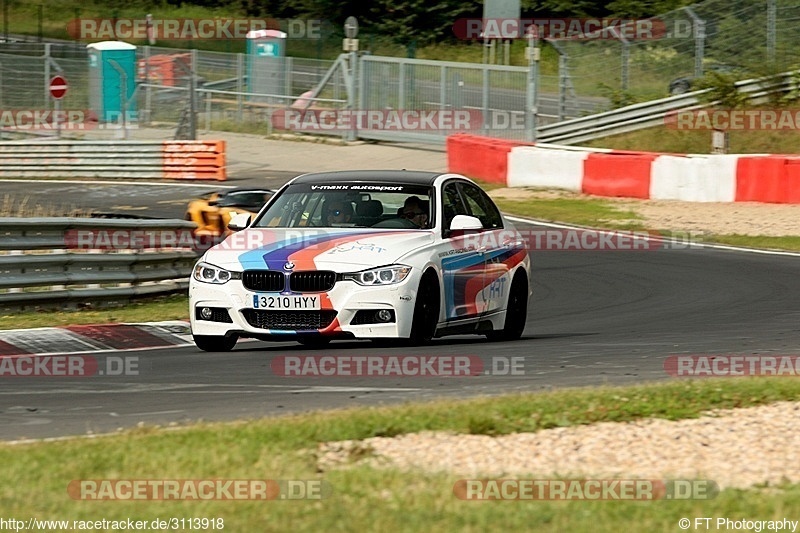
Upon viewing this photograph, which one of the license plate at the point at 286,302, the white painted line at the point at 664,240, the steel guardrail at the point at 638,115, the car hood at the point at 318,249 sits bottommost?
the white painted line at the point at 664,240

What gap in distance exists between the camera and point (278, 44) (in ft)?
139

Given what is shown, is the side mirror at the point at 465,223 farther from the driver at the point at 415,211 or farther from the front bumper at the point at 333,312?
the front bumper at the point at 333,312

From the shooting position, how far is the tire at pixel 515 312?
1252cm

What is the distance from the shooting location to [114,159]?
107 feet

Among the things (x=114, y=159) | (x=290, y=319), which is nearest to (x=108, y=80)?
(x=114, y=159)

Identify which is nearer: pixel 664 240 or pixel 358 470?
pixel 358 470

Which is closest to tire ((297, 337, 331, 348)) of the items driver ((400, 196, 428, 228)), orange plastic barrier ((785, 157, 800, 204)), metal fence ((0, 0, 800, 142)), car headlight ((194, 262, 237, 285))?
car headlight ((194, 262, 237, 285))

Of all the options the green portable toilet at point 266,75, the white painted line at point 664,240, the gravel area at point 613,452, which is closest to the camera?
the gravel area at point 613,452

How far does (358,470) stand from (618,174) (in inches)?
799

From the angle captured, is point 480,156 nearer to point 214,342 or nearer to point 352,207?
point 352,207

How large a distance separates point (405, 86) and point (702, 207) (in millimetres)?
12139

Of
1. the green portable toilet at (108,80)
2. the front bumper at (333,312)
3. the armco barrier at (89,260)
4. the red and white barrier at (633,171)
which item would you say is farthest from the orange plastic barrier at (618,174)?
the green portable toilet at (108,80)

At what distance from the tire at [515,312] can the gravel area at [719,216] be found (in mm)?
9476

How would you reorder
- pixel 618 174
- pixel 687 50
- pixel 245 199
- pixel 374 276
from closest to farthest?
1. pixel 374 276
2. pixel 245 199
3. pixel 618 174
4. pixel 687 50
